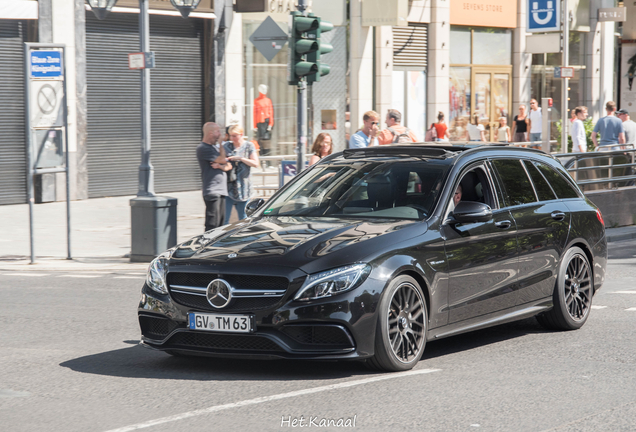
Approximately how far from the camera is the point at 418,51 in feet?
90.5

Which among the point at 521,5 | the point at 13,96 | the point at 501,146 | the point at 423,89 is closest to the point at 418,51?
the point at 423,89

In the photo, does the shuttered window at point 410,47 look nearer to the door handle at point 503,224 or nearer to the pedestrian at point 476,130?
the pedestrian at point 476,130

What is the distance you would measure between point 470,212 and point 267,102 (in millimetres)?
17301

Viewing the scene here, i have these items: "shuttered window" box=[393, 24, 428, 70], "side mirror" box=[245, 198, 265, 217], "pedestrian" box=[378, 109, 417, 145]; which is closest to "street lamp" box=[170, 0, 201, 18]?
"pedestrian" box=[378, 109, 417, 145]

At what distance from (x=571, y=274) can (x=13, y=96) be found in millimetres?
14236

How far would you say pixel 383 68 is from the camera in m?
26.0

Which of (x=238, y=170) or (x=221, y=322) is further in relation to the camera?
(x=238, y=170)

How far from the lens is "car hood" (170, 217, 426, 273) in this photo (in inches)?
235

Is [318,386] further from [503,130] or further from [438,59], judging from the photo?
[503,130]

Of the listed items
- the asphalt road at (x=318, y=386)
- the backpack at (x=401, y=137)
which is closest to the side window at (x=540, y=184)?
the asphalt road at (x=318, y=386)

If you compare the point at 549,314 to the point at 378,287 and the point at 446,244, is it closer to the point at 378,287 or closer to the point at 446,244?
the point at 446,244

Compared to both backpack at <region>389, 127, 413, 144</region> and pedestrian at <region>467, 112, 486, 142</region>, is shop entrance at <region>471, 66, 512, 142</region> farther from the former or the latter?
backpack at <region>389, 127, 413, 144</region>

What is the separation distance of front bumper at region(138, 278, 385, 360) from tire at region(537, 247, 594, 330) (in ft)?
7.74

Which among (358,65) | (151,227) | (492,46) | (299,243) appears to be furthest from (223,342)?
(492,46)
